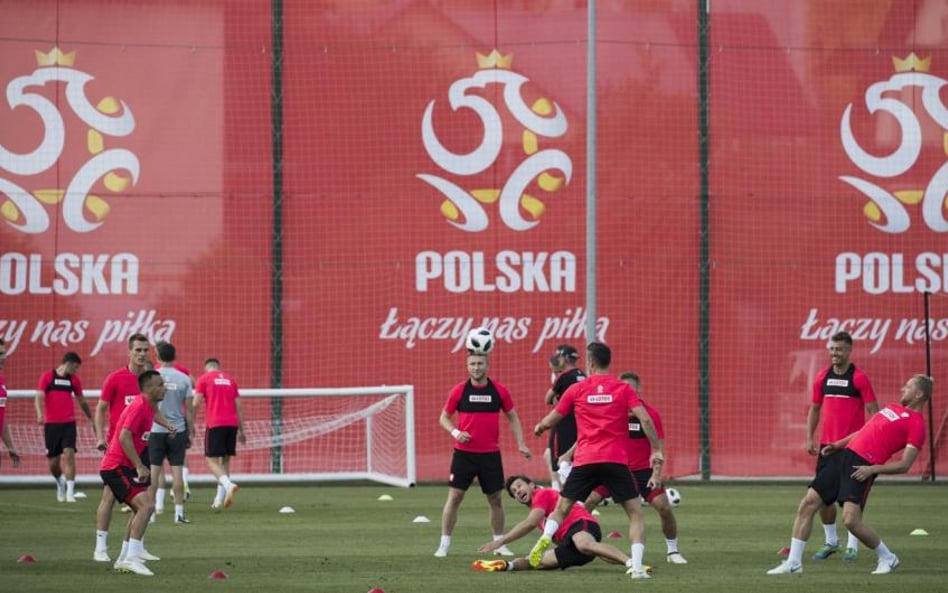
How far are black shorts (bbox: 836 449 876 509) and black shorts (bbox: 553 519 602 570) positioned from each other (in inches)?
81.9

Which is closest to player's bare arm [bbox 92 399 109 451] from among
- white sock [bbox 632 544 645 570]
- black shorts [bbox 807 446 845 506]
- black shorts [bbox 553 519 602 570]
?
black shorts [bbox 553 519 602 570]

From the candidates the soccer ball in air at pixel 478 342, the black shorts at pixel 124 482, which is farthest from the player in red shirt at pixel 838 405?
the black shorts at pixel 124 482

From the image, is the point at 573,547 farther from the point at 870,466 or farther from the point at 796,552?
the point at 870,466

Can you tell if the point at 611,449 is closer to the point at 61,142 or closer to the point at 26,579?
the point at 26,579

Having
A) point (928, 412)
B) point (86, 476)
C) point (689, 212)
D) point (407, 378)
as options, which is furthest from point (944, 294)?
point (86, 476)

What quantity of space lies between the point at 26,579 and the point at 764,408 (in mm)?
17001

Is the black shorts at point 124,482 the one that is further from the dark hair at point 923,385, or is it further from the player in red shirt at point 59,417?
the player in red shirt at point 59,417

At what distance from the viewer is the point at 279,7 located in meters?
28.6

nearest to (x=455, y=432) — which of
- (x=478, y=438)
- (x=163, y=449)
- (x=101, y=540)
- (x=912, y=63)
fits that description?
(x=478, y=438)

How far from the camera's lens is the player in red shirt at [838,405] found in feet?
50.2

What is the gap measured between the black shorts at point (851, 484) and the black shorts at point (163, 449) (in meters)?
8.89

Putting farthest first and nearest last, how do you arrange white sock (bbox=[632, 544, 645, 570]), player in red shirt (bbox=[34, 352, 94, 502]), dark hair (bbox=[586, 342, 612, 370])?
player in red shirt (bbox=[34, 352, 94, 502])
dark hair (bbox=[586, 342, 612, 370])
white sock (bbox=[632, 544, 645, 570])

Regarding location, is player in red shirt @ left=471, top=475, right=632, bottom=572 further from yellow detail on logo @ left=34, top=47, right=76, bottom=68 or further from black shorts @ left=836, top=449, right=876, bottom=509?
yellow detail on logo @ left=34, top=47, right=76, bottom=68

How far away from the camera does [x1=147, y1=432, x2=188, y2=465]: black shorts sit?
1983 centimetres
